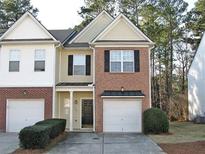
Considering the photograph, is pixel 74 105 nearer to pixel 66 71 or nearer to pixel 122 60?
pixel 66 71

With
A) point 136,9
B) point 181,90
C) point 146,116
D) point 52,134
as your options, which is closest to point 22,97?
point 52,134

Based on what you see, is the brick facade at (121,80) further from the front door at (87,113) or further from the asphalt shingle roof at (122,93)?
the front door at (87,113)

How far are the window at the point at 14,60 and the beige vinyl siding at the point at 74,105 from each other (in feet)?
12.1

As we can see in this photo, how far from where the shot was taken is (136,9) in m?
43.0

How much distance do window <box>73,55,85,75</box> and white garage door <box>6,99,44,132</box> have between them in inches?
146

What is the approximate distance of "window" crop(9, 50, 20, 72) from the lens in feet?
80.6

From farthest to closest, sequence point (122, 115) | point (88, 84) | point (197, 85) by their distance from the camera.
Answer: point (197, 85) < point (88, 84) < point (122, 115)

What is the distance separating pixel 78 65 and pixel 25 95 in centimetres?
466

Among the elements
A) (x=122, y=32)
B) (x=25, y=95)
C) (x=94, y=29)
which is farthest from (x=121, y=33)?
(x=25, y=95)

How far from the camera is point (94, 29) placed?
28.2 metres

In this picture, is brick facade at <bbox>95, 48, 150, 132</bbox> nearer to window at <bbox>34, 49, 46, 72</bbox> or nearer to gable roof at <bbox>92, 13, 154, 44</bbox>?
gable roof at <bbox>92, 13, 154, 44</bbox>

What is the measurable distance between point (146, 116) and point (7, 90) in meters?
10.00

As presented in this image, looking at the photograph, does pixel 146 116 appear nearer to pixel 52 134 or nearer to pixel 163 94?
pixel 52 134

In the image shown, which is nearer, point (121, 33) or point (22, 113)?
point (22, 113)
